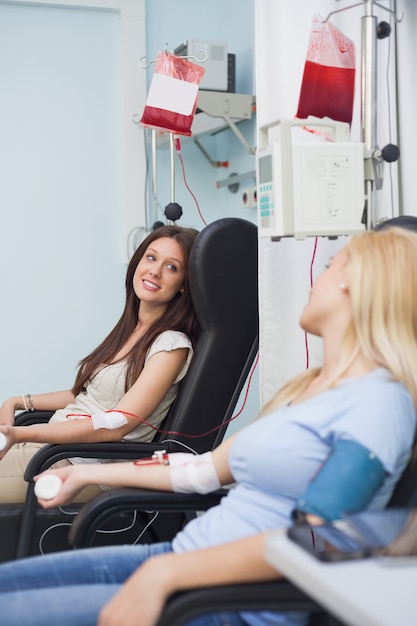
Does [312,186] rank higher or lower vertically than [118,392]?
higher

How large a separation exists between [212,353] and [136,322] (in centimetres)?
40

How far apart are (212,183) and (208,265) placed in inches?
83.5

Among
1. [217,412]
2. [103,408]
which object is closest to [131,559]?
[217,412]

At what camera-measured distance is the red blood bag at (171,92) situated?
8.78ft

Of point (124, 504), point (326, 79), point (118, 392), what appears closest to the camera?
point (124, 504)

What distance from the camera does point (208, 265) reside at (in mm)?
2184

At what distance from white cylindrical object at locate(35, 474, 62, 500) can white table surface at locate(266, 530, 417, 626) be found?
71 cm

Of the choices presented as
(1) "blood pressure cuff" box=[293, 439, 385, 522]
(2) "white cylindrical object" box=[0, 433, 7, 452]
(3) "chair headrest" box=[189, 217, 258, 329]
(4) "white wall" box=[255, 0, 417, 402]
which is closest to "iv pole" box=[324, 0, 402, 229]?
(4) "white wall" box=[255, 0, 417, 402]

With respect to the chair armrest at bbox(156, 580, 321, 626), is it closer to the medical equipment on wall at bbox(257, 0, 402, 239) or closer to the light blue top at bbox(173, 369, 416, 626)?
the light blue top at bbox(173, 369, 416, 626)

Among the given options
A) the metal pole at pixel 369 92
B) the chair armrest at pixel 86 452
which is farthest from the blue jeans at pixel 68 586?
the metal pole at pixel 369 92

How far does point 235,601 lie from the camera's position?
109 cm

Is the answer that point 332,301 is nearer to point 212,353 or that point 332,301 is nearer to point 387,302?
point 387,302

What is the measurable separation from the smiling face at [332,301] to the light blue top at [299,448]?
0.12m

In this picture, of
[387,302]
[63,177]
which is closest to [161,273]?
[387,302]
